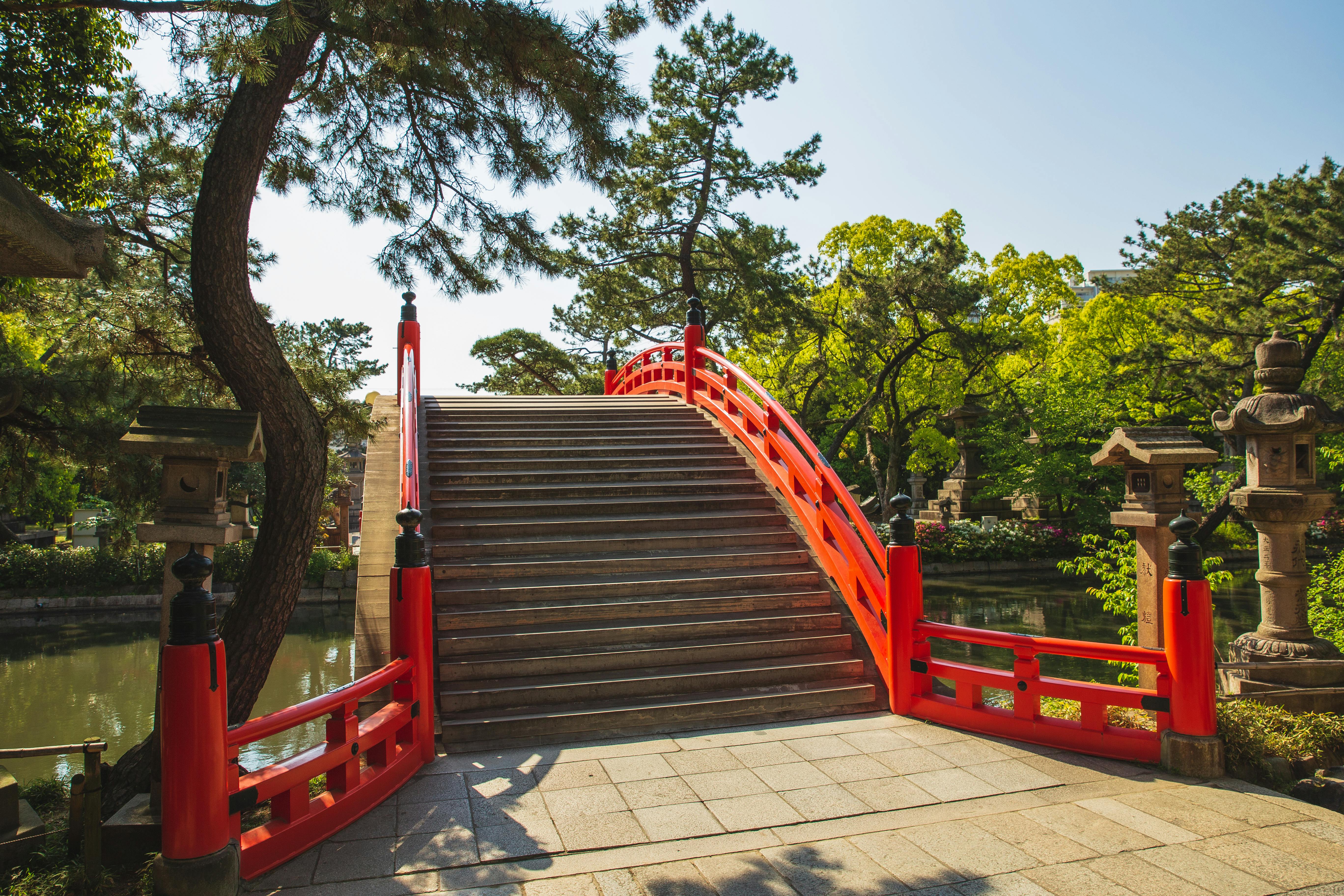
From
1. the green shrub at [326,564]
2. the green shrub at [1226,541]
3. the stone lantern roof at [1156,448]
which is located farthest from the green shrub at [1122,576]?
the green shrub at [326,564]

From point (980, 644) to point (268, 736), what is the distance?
457cm

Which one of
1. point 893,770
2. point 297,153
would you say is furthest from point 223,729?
point 297,153

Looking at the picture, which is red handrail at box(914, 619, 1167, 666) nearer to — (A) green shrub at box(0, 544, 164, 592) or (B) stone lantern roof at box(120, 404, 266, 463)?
(B) stone lantern roof at box(120, 404, 266, 463)

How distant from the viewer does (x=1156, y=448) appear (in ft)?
17.5

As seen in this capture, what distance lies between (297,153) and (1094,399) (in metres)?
19.2

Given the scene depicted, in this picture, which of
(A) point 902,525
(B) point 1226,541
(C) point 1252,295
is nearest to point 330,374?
(A) point 902,525

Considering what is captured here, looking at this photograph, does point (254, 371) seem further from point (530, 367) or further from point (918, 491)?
point (918, 491)

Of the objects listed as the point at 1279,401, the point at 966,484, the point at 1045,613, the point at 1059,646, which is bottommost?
the point at 1045,613

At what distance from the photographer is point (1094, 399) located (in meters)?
20.1

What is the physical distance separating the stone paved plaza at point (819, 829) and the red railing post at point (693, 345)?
6.24 meters

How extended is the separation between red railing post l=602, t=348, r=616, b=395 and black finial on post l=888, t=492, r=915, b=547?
9278 millimetres

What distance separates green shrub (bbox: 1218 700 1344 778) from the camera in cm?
421

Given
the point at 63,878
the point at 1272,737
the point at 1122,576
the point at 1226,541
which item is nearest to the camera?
the point at 63,878

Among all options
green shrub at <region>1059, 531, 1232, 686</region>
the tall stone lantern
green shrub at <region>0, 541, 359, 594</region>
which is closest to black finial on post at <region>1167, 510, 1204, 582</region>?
the tall stone lantern
